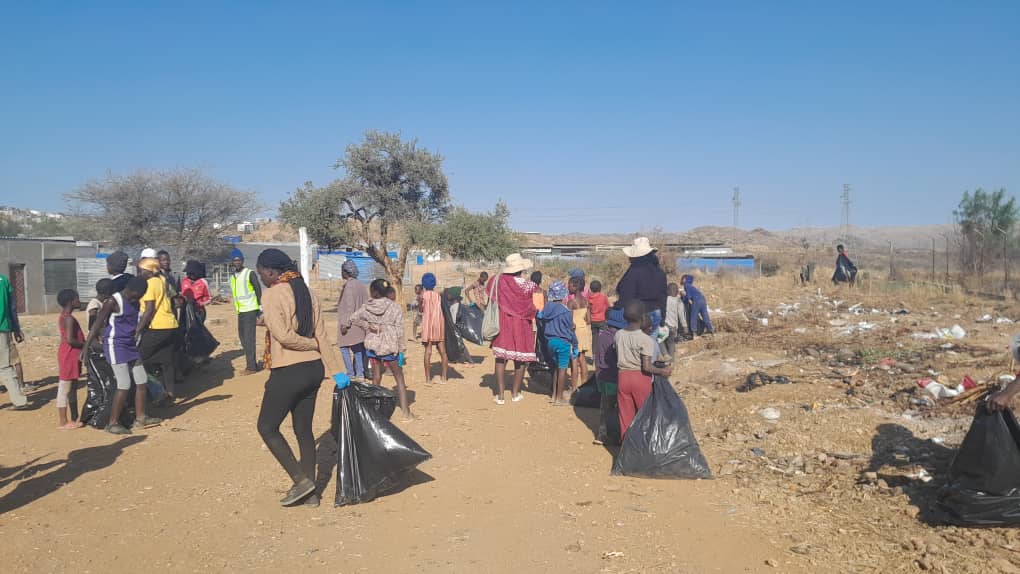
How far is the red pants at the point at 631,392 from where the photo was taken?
20.5 ft

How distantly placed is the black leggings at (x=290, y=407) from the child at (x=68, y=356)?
12.3 ft

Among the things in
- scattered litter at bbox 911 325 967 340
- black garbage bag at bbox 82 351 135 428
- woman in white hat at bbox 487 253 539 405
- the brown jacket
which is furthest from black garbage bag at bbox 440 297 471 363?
scattered litter at bbox 911 325 967 340

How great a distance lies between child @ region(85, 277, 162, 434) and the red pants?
494 centimetres

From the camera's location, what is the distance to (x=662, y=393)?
603cm

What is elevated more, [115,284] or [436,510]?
[115,284]

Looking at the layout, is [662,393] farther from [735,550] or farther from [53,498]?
[53,498]

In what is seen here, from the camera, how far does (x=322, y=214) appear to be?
2311cm

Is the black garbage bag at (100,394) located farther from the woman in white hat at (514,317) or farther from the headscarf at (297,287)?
the woman in white hat at (514,317)

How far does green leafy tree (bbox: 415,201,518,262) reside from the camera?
79.3ft

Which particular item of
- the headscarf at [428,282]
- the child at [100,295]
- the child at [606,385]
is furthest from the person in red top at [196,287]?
the child at [606,385]

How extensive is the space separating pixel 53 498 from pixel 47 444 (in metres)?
1.86

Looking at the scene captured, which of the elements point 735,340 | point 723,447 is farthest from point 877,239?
point 723,447

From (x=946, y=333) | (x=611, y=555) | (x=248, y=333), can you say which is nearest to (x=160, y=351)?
(x=248, y=333)

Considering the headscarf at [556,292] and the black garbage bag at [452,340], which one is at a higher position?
the headscarf at [556,292]
